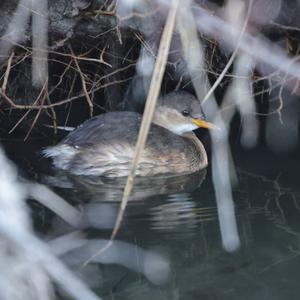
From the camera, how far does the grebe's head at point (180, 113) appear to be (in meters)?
6.01

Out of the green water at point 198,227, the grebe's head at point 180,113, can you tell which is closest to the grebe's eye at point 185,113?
the grebe's head at point 180,113

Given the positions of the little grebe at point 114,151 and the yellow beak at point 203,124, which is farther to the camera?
the yellow beak at point 203,124

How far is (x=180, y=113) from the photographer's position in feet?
19.9

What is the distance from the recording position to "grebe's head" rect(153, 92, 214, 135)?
6012 millimetres

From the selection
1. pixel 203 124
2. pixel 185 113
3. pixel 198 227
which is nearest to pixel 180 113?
pixel 185 113

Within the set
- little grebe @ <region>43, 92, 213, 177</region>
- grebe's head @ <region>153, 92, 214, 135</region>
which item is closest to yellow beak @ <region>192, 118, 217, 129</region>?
grebe's head @ <region>153, 92, 214, 135</region>

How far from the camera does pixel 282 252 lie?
13.1ft

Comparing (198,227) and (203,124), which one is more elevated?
(198,227)

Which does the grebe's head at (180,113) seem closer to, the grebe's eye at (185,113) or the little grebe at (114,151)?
→ the grebe's eye at (185,113)

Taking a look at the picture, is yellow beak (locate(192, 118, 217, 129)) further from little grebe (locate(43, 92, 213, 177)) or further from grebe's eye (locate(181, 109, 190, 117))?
little grebe (locate(43, 92, 213, 177))

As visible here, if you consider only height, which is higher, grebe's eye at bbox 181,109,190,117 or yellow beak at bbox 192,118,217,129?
grebe's eye at bbox 181,109,190,117

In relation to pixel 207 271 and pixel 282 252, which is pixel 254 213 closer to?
pixel 282 252

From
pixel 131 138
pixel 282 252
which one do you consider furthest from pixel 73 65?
pixel 282 252

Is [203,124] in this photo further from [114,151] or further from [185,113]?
[114,151]
